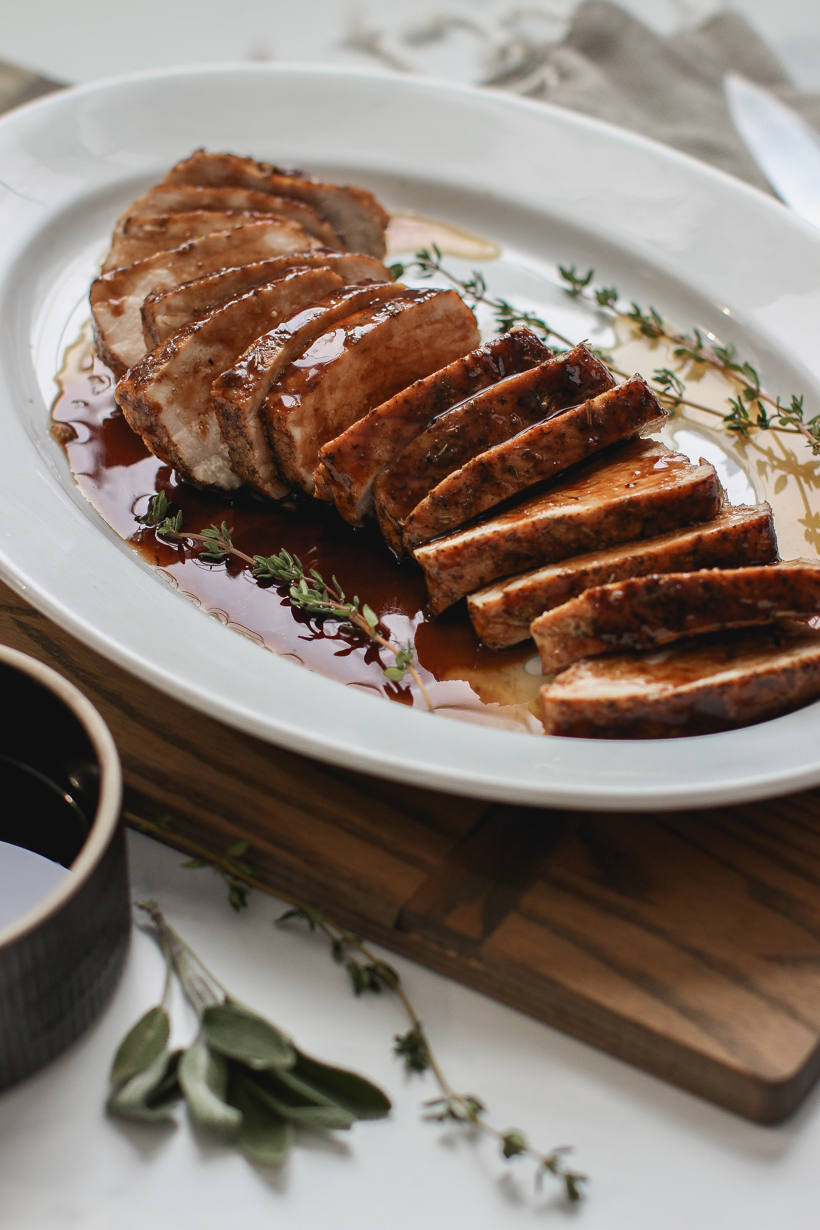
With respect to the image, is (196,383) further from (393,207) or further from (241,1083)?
(241,1083)

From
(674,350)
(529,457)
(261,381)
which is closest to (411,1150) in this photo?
(529,457)

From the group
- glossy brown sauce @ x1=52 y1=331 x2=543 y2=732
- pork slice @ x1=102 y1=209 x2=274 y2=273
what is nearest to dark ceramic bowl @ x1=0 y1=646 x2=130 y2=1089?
glossy brown sauce @ x1=52 y1=331 x2=543 y2=732

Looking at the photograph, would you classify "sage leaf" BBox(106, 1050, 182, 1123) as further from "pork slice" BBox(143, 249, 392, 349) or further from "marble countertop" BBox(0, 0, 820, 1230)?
"pork slice" BBox(143, 249, 392, 349)

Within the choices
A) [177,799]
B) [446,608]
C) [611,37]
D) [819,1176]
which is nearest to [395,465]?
[446,608]

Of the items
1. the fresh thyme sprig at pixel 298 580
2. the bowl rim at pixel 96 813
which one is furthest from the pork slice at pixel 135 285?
the bowl rim at pixel 96 813

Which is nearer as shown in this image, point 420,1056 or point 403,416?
point 420,1056

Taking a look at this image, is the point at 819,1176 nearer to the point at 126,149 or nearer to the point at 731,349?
the point at 731,349
